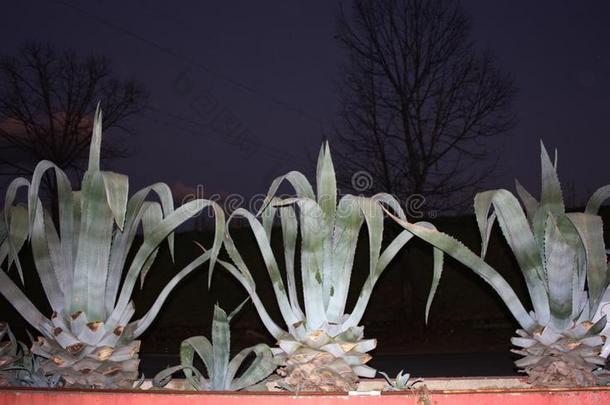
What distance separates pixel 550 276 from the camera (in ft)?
10.5

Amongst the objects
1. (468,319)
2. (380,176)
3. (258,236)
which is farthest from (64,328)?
(468,319)

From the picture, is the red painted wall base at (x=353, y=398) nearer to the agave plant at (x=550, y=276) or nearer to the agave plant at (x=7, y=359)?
the agave plant at (x=550, y=276)

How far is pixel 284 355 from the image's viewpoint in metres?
3.37

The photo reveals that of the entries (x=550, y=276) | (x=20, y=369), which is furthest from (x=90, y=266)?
(x=550, y=276)

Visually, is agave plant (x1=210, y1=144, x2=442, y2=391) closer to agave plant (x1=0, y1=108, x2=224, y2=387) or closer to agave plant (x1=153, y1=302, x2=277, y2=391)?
agave plant (x1=153, y1=302, x2=277, y2=391)

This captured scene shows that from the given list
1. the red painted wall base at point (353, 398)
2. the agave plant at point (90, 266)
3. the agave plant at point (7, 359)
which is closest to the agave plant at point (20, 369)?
the agave plant at point (7, 359)

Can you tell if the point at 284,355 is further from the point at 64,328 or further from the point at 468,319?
the point at 468,319

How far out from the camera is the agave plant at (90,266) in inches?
135

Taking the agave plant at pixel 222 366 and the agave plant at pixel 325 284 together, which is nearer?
the agave plant at pixel 325 284

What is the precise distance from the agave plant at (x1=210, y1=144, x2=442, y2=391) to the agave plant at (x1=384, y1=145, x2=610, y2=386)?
13.4 inches

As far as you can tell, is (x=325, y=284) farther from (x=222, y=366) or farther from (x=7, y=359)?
(x=7, y=359)

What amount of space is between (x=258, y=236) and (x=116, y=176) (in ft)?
2.62

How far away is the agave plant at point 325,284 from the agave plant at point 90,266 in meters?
0.44

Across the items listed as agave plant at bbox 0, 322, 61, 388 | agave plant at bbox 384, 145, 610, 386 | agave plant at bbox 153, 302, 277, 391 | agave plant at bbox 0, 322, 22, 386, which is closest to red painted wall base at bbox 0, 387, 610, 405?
agave plant at bbox 384, 145, 610, 386
